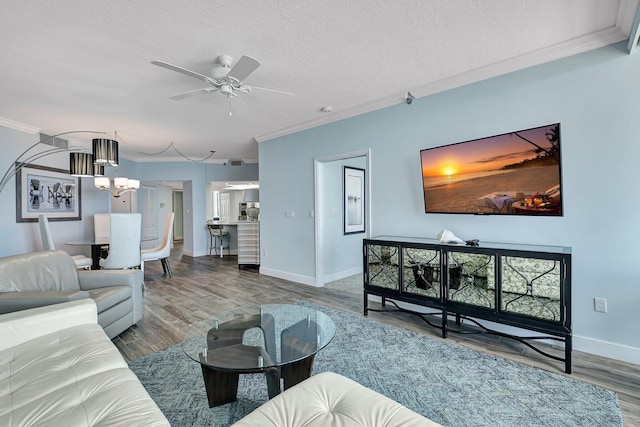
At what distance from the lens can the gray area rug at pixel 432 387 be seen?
172 cm

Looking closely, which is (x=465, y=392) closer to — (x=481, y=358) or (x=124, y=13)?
(x=481, y=358)

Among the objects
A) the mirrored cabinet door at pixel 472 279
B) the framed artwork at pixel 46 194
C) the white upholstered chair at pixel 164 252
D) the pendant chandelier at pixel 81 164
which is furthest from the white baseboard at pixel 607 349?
the framed artwork at pixel 46 194

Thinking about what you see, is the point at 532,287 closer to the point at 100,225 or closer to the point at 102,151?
the point at 102,151

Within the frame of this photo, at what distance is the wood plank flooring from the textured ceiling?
2542 mm

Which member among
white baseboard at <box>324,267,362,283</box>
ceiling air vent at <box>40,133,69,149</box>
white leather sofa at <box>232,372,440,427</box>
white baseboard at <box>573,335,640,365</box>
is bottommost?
white baseboard at <box>573,335,640,365</box>

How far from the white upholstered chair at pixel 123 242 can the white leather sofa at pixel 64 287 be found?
45.9 inches

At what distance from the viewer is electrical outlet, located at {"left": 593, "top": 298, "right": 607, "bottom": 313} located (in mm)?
2371

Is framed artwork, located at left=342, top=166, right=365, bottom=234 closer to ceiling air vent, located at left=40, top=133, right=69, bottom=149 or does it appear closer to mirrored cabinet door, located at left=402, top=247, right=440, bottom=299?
mirrored cabinet door, located at left=402, top=247, right=440, bottom=299

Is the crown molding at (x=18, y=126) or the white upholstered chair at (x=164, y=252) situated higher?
the crown molding at (x=18, y=126)

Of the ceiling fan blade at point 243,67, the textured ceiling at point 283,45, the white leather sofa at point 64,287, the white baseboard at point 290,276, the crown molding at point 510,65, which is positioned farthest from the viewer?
the white baseboard at point 290,276

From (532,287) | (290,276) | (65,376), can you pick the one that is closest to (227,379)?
(65,376)

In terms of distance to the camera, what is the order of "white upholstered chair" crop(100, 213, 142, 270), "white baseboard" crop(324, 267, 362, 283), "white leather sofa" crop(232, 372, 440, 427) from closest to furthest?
"white leather sofa" crop(232, 372, 440, 427), "white upholstered chair" crop(100, 213, 142, 270), "white baseboard" crop(324, 267, 362, 283)

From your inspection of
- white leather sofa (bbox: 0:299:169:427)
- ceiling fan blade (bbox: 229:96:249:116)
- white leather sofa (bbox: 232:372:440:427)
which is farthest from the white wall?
white leather sofa (bbox: 0:299:169:427)

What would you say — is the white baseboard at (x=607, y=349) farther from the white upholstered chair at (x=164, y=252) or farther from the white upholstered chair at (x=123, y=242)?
the white upholstered chair at (x=164, y=252)
